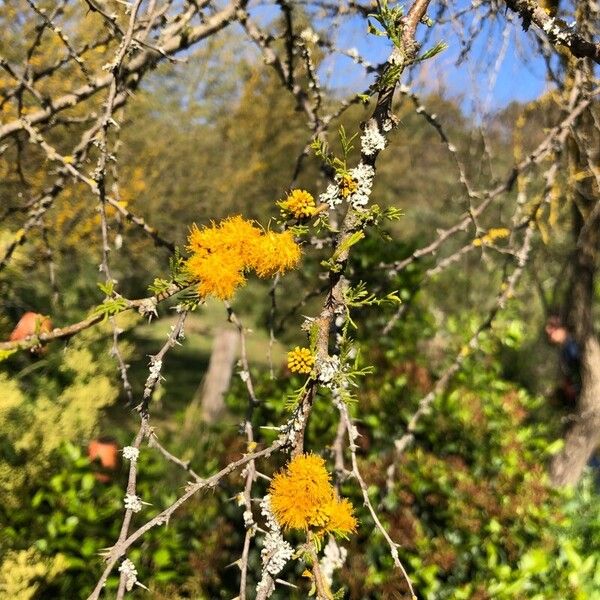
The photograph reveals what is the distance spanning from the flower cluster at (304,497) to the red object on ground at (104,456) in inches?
92.4

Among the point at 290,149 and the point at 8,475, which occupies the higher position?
the point at 290,149

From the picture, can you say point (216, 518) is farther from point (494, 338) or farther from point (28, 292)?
point (28, 292)

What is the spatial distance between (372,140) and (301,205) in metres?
0.16

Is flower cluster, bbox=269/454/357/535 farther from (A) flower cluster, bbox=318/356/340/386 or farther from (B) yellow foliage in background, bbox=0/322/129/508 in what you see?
(B) yellow foliage in background, bbox=0/322/129/508

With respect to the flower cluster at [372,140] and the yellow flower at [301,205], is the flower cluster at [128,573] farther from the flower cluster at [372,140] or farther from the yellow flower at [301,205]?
the flower cluster at [372,140]

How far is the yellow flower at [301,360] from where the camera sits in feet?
2.68

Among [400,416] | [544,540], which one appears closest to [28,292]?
[400,416]

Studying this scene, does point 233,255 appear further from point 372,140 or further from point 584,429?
point 584,429

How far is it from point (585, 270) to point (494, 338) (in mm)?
757

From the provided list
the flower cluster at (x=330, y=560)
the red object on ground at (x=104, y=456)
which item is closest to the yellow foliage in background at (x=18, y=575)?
the red object on ground at (x=104, y=456)

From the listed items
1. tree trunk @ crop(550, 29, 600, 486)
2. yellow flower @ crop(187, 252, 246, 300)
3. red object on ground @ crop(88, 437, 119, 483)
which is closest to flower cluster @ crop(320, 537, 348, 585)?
yellow flower @ crop(187, 252, 246, 300)

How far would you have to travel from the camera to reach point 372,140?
0.90 m

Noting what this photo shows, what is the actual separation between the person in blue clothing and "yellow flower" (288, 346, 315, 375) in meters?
3.41

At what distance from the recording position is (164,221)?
730cm
